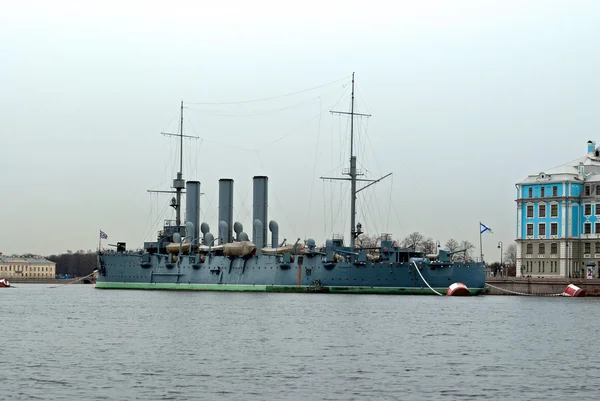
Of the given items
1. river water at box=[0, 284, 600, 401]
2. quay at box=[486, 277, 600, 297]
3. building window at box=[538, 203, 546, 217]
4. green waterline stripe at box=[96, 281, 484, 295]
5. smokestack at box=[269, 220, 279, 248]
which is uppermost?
building window at box=[538, 203, 546, 217]

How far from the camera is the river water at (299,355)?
25344 millimetres

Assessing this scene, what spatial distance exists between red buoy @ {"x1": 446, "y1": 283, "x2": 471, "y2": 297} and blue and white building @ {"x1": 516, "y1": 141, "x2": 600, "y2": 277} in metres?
18.6

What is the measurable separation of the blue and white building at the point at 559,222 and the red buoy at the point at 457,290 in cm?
1856

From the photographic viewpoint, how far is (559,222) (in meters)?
96.5

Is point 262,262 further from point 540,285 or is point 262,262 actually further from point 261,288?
point 540,285

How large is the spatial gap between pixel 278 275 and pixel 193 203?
17506 mm

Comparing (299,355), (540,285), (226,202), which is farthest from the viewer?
(226,202)

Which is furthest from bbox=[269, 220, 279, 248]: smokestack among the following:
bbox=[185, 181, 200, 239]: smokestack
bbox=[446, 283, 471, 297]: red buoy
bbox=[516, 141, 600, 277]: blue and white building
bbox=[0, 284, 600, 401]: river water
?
bbox=[0, 284, 600, 401]: river water

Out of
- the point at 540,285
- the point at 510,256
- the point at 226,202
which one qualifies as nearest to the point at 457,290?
the point at 540,285

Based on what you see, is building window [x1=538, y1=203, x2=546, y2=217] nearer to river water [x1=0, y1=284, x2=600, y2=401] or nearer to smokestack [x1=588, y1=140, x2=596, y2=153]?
smokestack [x1=588, y1=140, x2=596, y2=153]

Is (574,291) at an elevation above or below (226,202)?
below

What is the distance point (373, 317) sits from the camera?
2040 inches

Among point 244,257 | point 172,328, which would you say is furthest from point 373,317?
point 244,257

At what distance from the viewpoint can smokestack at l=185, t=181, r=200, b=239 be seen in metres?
98.6
